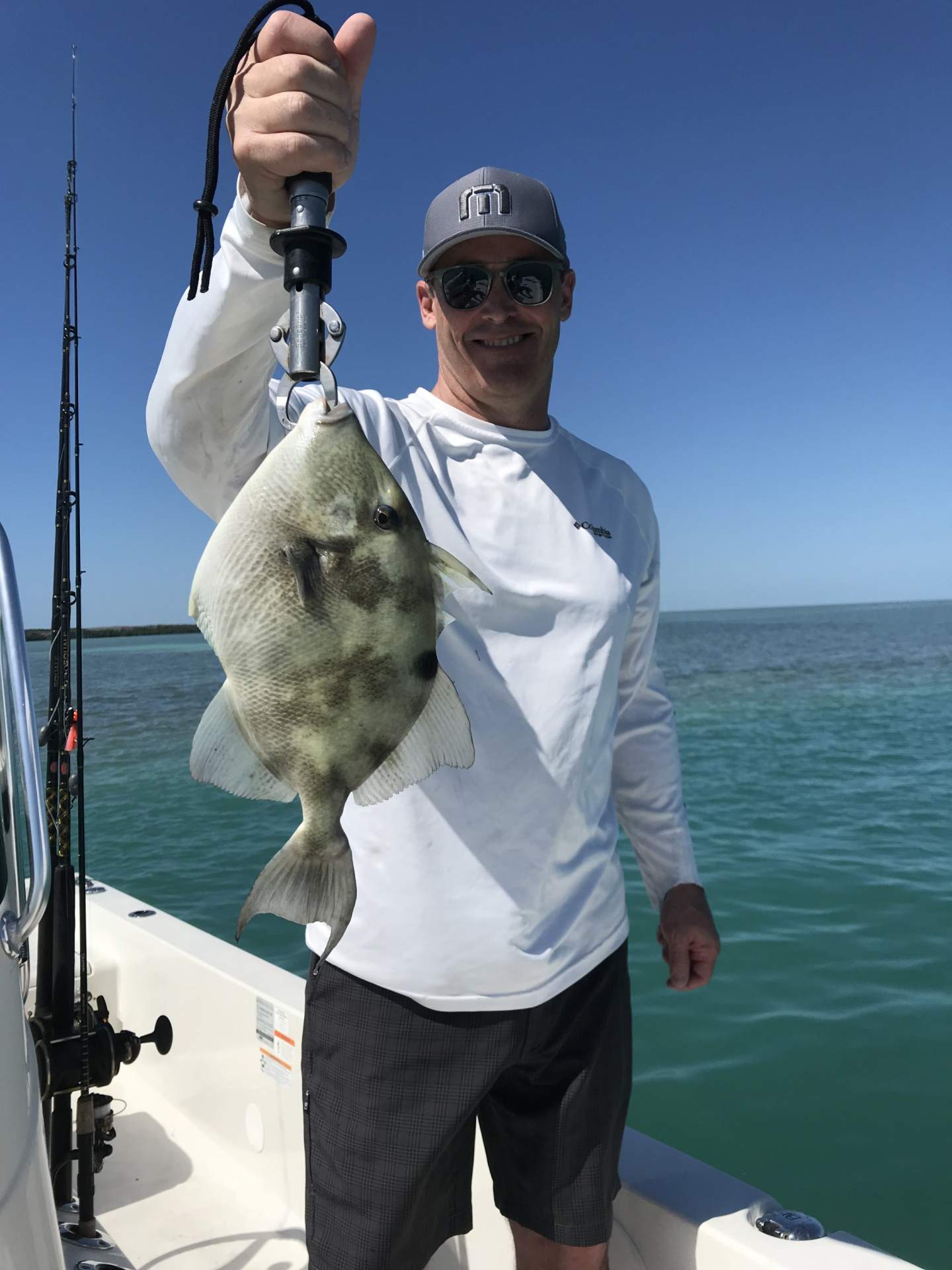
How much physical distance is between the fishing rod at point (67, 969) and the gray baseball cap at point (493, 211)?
6.59ft

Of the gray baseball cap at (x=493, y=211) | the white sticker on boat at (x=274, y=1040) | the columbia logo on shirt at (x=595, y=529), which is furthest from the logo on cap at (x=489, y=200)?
the white sticker on boat at (x=274, y=1040)

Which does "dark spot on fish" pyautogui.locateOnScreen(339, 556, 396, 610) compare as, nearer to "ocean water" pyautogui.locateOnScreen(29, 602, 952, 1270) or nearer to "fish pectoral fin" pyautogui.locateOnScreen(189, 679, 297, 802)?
"fish pectoral fin" pyautogui.locateOnScreen(189, 679, 297, 802)

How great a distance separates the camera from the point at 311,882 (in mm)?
1302

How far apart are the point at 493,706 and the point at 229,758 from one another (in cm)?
71

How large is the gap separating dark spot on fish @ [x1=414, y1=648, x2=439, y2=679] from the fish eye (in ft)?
0.62

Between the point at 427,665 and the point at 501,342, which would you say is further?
the point at 501,342

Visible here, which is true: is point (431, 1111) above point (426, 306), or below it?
below

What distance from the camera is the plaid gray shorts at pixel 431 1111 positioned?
6.01ft

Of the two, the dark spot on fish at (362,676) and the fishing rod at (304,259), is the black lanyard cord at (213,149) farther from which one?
the dark spot on fish at (362,676)

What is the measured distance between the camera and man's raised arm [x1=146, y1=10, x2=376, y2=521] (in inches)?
47.8

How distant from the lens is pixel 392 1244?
6.01 feet

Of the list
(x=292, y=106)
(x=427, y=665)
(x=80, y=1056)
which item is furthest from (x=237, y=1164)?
(x=292, y=106)

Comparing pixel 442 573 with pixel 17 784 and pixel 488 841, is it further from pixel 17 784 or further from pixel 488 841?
pixel 17 784

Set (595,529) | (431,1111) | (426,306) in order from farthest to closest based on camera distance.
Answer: (426,306) → (595,529) → (431,1111)
